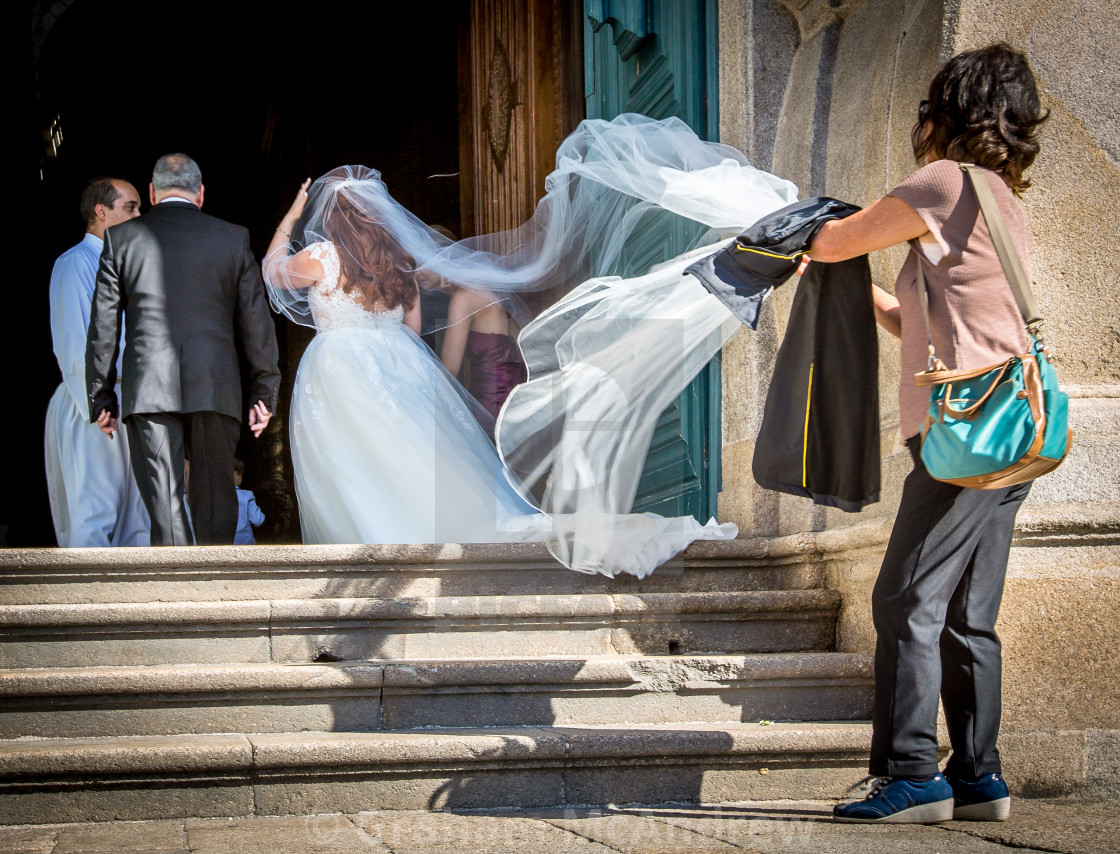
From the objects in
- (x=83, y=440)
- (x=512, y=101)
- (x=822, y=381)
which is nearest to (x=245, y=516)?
(x=83, y=440)

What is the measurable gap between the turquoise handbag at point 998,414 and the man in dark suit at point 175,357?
323 cm

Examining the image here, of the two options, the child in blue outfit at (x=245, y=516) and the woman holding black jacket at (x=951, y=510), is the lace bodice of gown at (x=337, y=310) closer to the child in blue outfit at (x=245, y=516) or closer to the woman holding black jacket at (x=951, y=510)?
the child in blue outfit at (x=245, y=516)

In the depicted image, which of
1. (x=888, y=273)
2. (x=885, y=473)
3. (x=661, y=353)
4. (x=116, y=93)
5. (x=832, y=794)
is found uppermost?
(x=116, y=93)

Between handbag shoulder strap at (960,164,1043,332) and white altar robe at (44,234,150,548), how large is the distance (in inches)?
175

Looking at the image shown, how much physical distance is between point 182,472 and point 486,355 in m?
1.60

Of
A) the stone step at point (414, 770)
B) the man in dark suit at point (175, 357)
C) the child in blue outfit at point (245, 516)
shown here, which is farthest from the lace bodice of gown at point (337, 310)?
the stone step at point (414, 770)

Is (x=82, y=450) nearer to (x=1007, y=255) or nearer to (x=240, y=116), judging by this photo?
(x=1007, y=255)

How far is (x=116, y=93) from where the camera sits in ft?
41.0

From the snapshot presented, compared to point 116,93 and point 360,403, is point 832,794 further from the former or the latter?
point 116,93

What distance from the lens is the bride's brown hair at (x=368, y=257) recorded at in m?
5.47

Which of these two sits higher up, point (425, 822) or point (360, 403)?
point (360, 403)

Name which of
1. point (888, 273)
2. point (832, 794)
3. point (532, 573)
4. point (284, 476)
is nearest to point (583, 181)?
point (888, 273)

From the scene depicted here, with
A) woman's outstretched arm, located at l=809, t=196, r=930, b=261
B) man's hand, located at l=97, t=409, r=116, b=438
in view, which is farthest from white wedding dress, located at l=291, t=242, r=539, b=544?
woman's outstretched arm, located at l=809, t=196, r=930, b=261

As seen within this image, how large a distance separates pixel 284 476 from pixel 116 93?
15.8 feet
